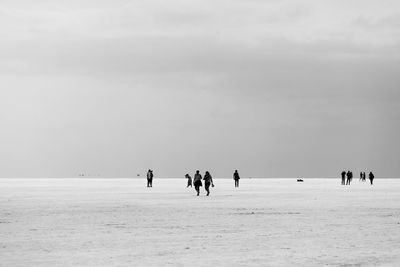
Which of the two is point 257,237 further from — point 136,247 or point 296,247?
point 136,247

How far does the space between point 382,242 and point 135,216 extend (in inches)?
459

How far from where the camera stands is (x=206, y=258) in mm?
14914

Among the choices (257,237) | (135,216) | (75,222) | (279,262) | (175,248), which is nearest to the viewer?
(279,262)

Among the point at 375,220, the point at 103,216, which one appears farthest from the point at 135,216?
the point at 375,220

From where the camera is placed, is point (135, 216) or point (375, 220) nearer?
point (375, 220)

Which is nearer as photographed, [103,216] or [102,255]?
[102,255]

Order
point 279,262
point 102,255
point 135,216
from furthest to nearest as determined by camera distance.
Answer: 1. point 135,216
2. point 102,255
3. point 279,262

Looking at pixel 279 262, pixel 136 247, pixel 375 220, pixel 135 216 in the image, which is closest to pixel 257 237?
pixel 136 247

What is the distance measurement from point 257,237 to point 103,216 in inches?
382

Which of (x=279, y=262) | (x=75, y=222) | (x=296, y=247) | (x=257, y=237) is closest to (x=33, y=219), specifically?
(x=75, y=222)

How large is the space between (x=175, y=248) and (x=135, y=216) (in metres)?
10.8

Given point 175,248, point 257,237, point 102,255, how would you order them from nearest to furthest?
point 102,255
point 175,248
point 257,237

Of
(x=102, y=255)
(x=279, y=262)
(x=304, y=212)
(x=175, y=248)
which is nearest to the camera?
(x=279, y=262)

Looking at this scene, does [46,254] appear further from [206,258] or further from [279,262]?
[279,262]
